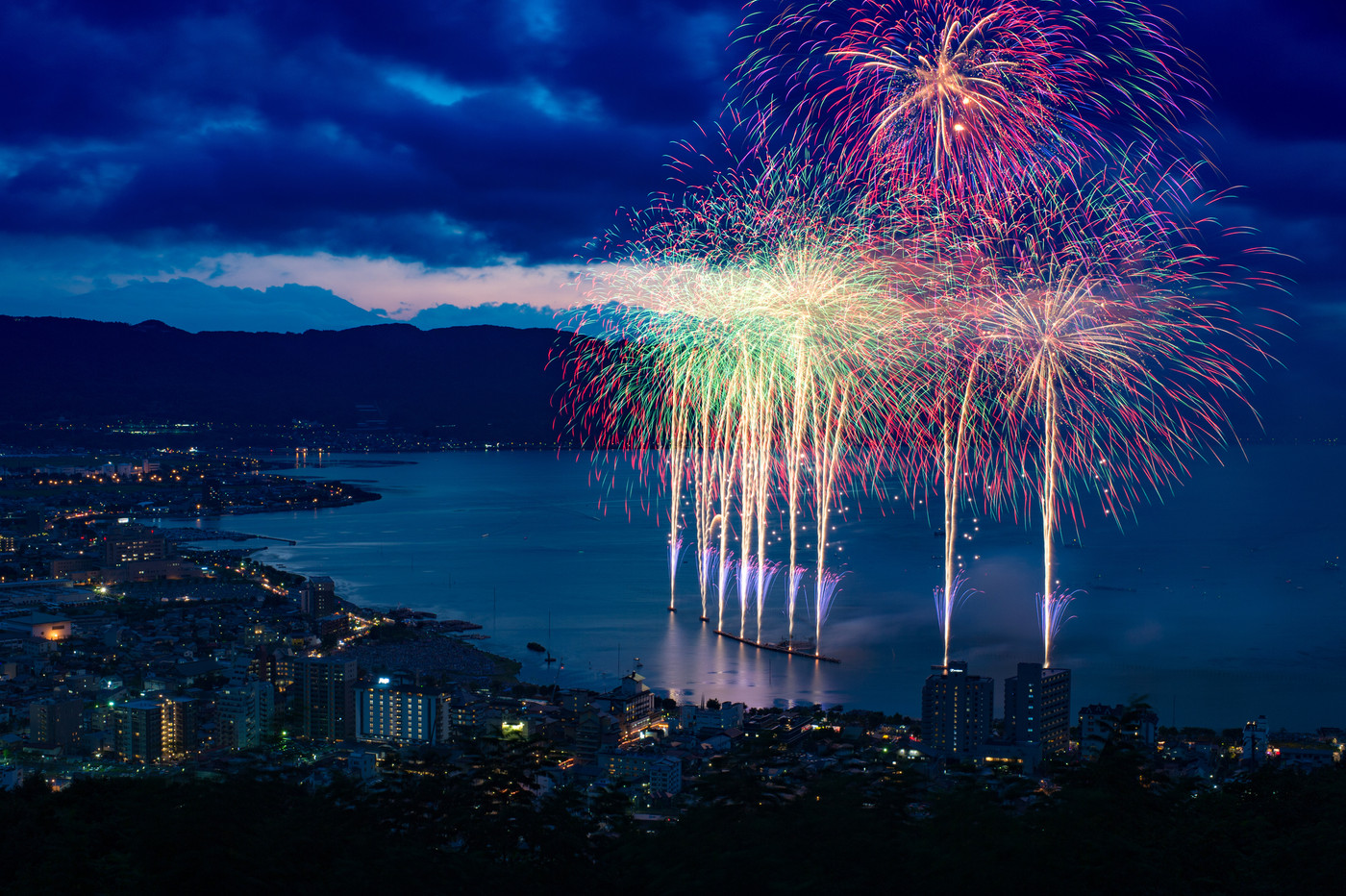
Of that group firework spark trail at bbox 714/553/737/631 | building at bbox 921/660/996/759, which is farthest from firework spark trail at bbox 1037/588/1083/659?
firework spark trail at bbox 714/553/737/631

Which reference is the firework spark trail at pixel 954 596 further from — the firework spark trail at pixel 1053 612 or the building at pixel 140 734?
the building at pixel 140 734

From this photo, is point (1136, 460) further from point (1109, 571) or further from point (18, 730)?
point (18, 730)

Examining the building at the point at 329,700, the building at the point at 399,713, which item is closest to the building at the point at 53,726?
the building at the point at 329,700

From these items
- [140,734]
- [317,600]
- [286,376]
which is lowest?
[140,734]

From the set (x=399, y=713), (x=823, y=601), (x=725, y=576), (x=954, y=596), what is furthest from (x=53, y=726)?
(x=954, y=596)

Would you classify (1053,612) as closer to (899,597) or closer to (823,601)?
(899,597)

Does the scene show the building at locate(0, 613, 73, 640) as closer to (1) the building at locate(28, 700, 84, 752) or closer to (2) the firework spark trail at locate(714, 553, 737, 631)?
(1) the building at locate(28, 700, 84, 752)

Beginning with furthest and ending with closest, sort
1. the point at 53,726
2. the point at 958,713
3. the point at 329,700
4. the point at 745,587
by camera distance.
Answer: the point at 745,587 → the point at 329,700 → the point at 53,726 → the point at 958,713
